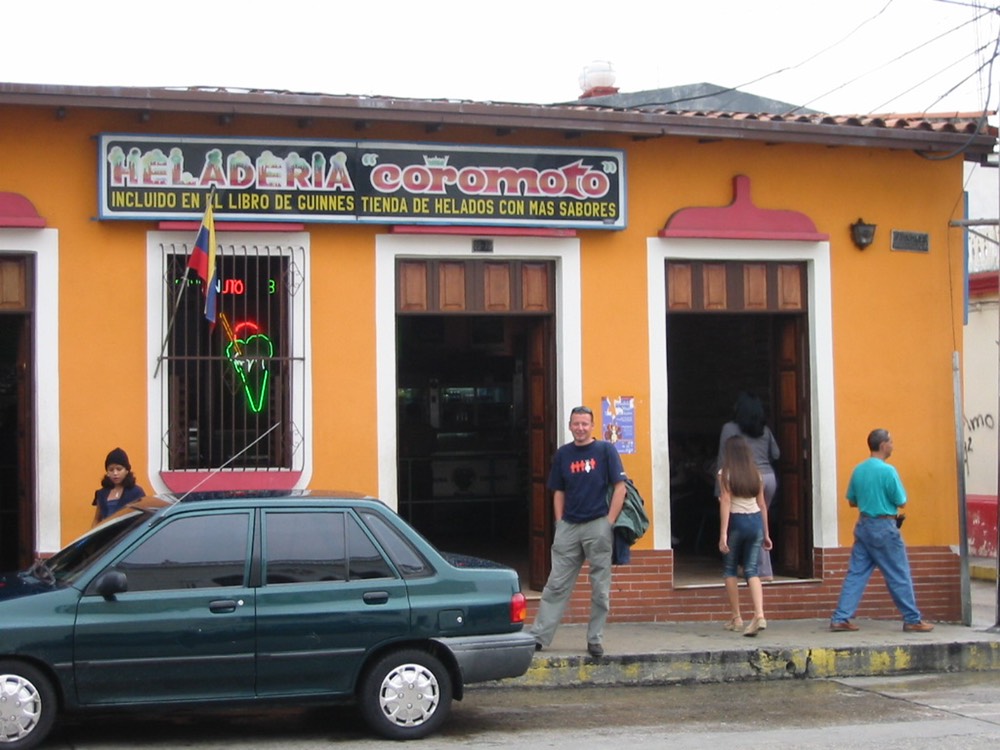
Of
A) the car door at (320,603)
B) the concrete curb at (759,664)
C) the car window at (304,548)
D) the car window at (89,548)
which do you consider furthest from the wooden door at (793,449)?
the car window at (89,548)

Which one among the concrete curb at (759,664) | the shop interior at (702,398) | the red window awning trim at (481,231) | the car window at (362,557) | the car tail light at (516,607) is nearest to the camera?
the car window at (362,557)

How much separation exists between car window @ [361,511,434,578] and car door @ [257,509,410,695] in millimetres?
60

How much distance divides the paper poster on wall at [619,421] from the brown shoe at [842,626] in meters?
2.18

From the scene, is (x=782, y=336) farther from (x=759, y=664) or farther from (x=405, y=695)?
(x=405, y=695)

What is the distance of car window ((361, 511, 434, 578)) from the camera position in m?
8.23

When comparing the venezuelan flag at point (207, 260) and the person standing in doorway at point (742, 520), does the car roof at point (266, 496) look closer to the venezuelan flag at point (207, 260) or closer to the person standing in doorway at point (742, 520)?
the venezuelan flag at point (207, 260)

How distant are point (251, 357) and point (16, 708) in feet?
13.6

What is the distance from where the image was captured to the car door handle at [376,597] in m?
8.04

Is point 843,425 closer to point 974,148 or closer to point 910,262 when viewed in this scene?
point 910,262

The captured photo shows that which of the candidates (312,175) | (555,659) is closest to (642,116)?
(312,175)

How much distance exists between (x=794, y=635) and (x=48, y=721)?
619cm

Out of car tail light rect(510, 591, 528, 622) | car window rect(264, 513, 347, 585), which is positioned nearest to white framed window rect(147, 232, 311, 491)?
car window rect(264, 513, 347, 585)

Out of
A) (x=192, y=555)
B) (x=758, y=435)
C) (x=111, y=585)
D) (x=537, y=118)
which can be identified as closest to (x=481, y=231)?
(x=537, y=118)

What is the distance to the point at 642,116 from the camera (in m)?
11.5
